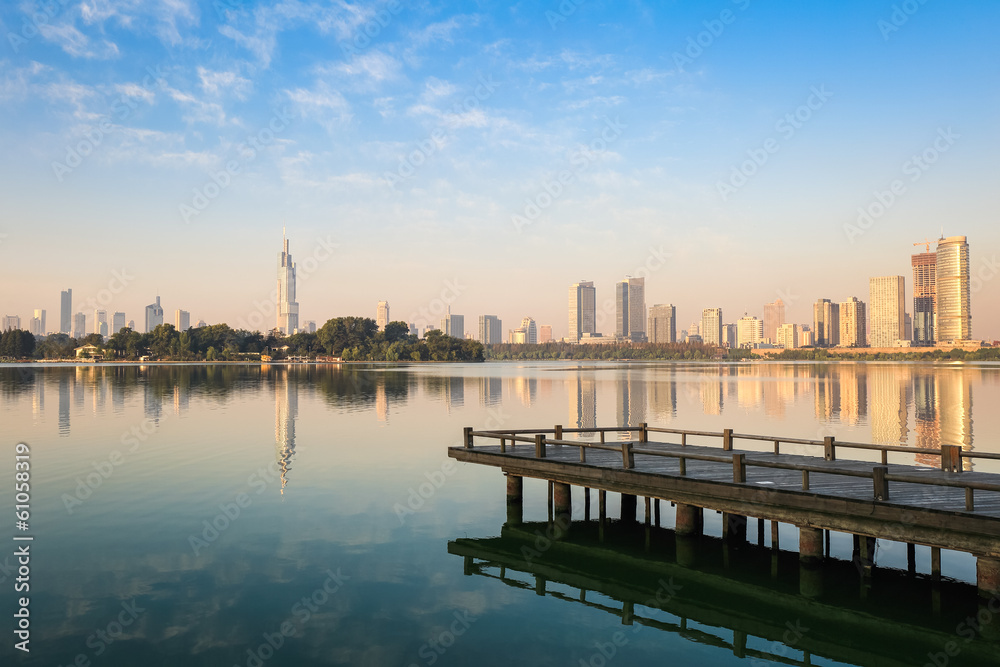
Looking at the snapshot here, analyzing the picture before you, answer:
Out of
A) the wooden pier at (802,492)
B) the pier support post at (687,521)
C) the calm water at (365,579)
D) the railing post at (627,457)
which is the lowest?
the calm water at (365,579)

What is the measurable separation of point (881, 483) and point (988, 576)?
2840mm

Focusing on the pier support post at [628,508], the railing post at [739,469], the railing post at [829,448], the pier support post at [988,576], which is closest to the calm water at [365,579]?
the pier support post at [988,576]

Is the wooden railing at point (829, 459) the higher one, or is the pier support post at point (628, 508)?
the wooden railing at point (829, 459)

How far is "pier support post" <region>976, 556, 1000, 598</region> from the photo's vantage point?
1447 centimetres

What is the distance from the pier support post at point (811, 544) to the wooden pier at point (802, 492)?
3 cm

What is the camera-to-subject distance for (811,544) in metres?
17.3

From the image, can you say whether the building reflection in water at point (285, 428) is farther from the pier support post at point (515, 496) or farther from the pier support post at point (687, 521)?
the pier support post at point (687, 521)

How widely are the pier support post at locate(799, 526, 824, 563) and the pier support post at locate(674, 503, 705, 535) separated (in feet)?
11.7

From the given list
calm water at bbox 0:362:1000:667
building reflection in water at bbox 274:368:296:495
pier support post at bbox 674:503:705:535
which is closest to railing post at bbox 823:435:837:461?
calm water at bbox 0:362:1000:667

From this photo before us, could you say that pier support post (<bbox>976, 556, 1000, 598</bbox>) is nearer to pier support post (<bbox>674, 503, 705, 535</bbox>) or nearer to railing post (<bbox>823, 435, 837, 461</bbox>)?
railing post (<bbox>823, 435, 837, 461</bbox>)

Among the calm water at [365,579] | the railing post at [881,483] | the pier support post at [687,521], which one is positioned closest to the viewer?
the calm water at [365,579]

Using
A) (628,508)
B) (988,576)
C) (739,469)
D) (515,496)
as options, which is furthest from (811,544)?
(515,496)

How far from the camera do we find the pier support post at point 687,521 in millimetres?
20312

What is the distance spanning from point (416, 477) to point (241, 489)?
301 inches
